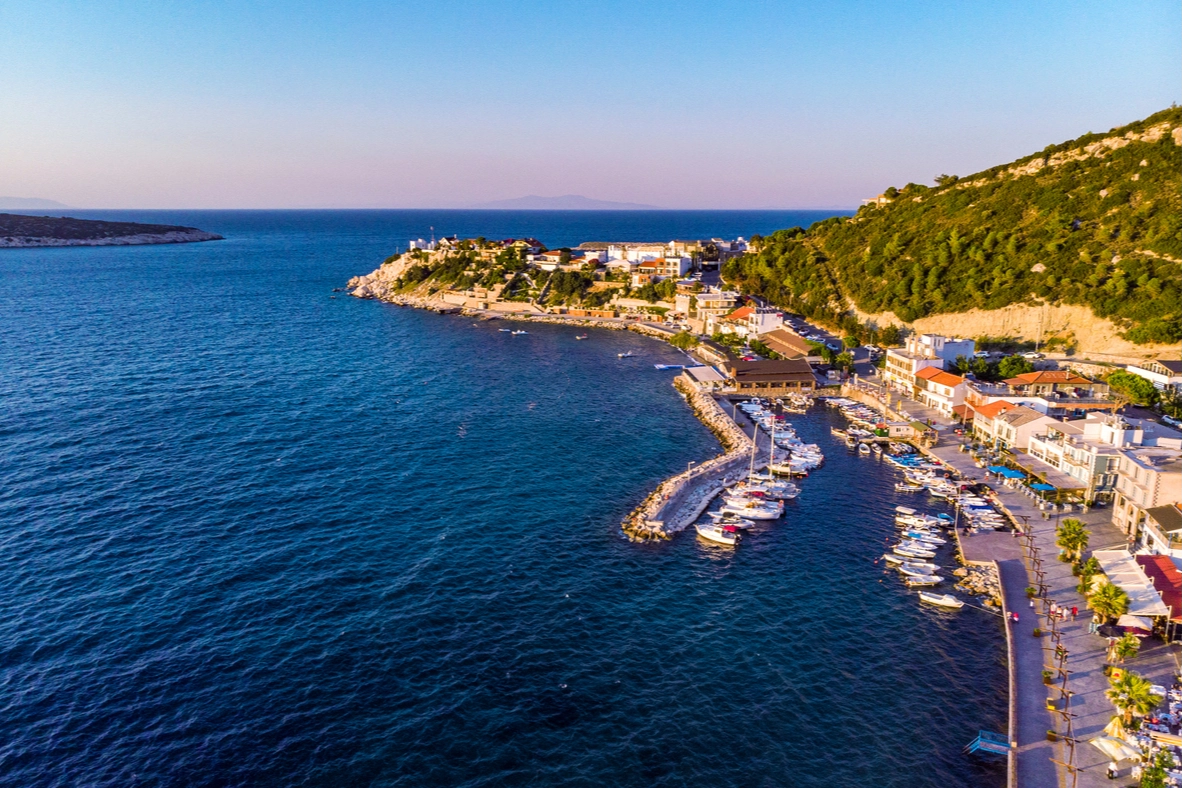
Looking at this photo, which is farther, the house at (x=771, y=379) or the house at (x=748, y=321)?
the house at (x=748, y=321)

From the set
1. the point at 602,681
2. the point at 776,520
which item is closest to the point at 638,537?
the point at 776,520

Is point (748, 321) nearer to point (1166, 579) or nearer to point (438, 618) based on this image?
point (1166, 579)

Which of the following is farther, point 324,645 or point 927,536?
point 927,536

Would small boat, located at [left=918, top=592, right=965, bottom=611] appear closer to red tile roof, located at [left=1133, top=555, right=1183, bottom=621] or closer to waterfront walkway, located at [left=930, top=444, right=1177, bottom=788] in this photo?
waterfront walkway, located at [left=930, top=444, right=1177, bottom=788]

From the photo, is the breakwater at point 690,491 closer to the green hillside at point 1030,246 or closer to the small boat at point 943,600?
the small boat at point 943,600

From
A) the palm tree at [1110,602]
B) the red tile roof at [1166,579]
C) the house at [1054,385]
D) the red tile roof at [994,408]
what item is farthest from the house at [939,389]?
the palm tree at [1110,602]

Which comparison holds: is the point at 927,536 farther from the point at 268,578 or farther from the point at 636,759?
the point at 268,578
